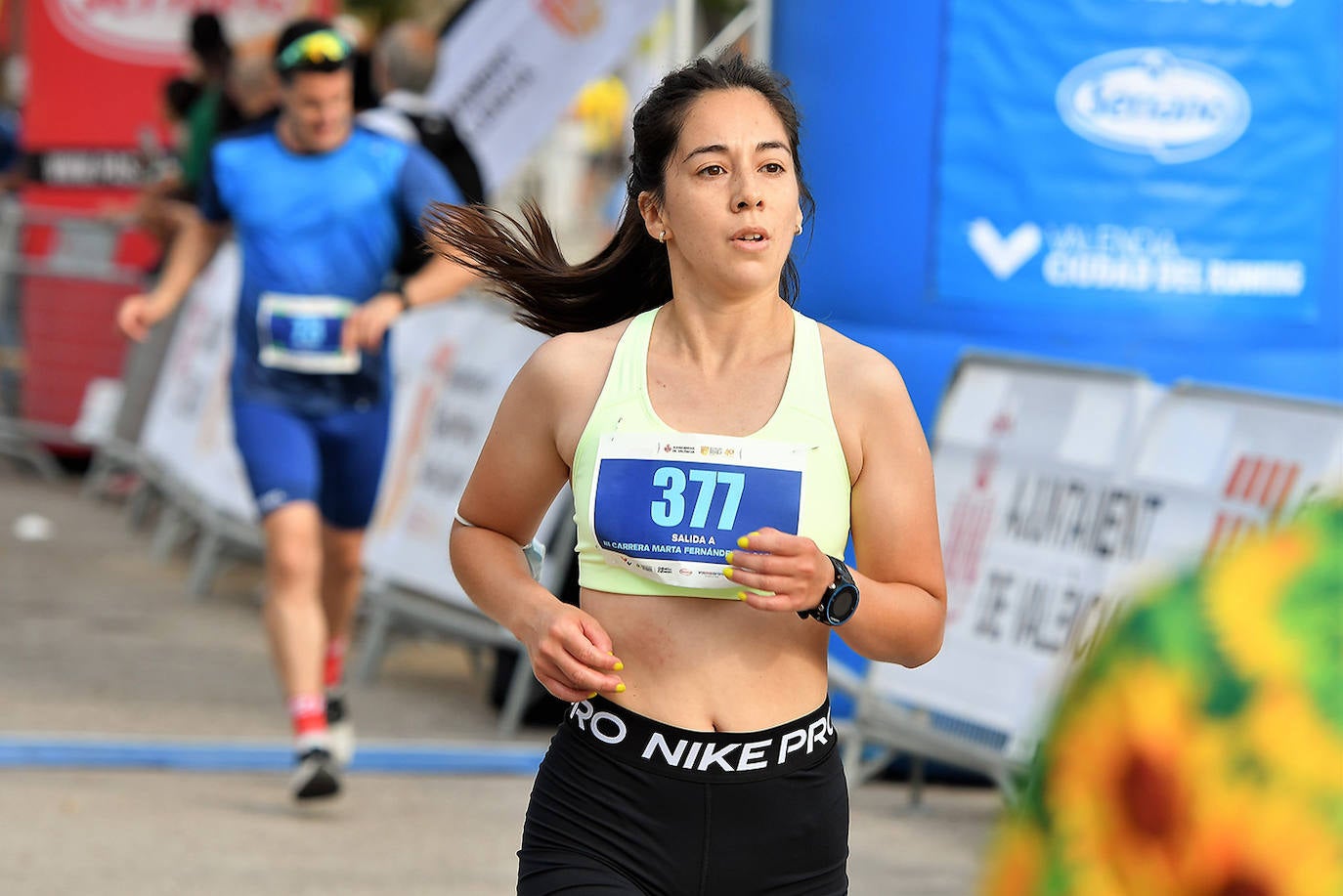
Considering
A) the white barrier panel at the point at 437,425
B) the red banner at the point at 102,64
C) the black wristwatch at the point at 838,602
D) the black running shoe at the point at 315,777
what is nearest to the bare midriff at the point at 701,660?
the black wristwatch at the point at 838,602

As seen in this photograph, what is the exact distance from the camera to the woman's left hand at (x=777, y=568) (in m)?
2.32

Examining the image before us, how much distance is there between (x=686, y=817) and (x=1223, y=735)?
5.80 feet

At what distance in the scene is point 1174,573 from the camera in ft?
3.26

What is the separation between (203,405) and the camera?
10273 mm

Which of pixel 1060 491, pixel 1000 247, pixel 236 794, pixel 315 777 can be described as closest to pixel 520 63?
pixel 1000 247

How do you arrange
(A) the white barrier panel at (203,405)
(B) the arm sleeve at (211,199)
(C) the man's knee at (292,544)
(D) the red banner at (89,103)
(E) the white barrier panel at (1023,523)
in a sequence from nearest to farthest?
(E) the white barrier panel at (1023,523)
(C) the man's knee at (292,544)
(B) the arm sleeve at (211,199)
(A) the white barrier panel at (203,405)
(D) the red banner at (89,103)

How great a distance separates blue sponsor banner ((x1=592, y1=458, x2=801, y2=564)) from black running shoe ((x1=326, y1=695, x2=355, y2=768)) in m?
3.56

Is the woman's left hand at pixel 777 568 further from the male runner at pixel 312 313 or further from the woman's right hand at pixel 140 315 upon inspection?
the woman's right hand at pixel 140 315

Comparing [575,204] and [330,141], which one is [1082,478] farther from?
[575,204]

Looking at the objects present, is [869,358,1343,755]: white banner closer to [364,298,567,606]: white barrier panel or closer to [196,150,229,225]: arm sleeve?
[364,298,567,606]: white barrier panel

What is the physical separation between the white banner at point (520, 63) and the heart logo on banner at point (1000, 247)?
13.1ft

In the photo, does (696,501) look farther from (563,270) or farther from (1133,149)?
(1133,149)

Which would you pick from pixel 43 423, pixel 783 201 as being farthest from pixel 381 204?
pixel 43 423

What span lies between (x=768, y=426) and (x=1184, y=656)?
1.73 m
